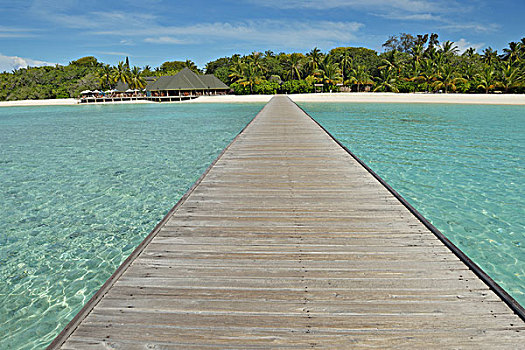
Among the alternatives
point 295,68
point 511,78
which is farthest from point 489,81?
point 295,68

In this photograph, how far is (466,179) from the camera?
29.9ft

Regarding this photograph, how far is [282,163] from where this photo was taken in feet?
23.7

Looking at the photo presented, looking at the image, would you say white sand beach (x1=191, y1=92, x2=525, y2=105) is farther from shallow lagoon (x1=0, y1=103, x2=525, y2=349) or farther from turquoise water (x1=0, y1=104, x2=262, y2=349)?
turquoise water (x1=0, y1=104, x2=262, y2=349)

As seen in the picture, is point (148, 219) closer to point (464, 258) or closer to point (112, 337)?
point (112, 337)

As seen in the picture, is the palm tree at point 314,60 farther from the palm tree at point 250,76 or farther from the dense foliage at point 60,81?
the dense foliage at point 60,81

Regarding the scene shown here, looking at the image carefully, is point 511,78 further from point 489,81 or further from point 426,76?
point 426,76

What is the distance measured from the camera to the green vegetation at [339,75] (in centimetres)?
4781

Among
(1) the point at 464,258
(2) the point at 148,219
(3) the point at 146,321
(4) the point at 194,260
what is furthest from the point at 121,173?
(1) the point at 464,258

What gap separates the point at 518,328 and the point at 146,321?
272 cm

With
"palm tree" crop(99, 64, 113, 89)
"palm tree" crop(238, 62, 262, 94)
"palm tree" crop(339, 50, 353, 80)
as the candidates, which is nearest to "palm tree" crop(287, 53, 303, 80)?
"palm tree" crop(238, 62, 262, 94)

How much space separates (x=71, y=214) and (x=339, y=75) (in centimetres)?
5673

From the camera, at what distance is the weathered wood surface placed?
2277 mm

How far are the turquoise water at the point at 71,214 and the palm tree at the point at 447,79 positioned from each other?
147 ft

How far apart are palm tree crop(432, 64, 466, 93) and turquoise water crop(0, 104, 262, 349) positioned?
4487cm
